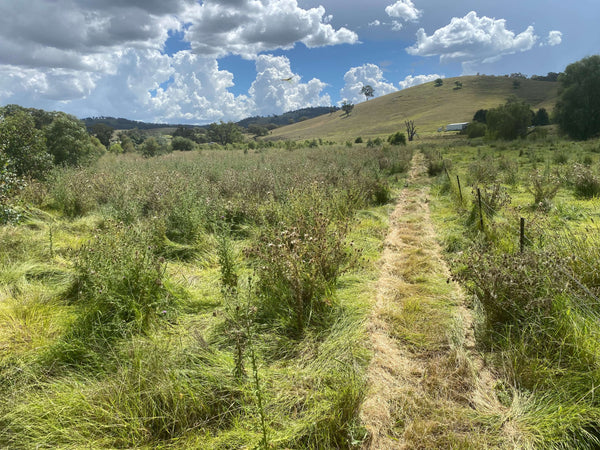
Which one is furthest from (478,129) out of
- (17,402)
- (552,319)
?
(17,402)

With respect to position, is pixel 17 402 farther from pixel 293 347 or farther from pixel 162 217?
pixel 162 217

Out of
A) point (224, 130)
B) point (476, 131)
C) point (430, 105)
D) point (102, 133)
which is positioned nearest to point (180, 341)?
point (476, 131)

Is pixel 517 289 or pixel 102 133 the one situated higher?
pixel 102 133

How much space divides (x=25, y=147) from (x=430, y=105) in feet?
336

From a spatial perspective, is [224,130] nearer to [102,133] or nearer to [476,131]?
[102,133]

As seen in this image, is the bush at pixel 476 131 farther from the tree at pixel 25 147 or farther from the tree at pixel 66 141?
the tree at pixel 25 147

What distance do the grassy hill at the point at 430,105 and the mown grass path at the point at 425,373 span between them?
6863 cm

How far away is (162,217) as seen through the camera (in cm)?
662

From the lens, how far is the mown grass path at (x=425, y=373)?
229 centimetres

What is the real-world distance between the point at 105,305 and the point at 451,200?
30.1 feet

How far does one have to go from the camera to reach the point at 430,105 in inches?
3661

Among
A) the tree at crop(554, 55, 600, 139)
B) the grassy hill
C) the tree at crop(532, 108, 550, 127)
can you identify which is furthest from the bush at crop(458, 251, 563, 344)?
the grassy hill

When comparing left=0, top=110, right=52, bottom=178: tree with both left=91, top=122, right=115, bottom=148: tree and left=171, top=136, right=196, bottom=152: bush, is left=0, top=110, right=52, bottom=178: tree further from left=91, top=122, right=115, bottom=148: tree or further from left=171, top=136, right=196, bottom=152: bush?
left=91, top=122, right=115, bottom=148: tree

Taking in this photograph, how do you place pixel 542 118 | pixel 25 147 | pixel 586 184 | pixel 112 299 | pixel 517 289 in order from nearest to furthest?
pixel 517 289 → pixel 112 299 → pixel 586 184 → pixel 25 147 → pixel 542 118
